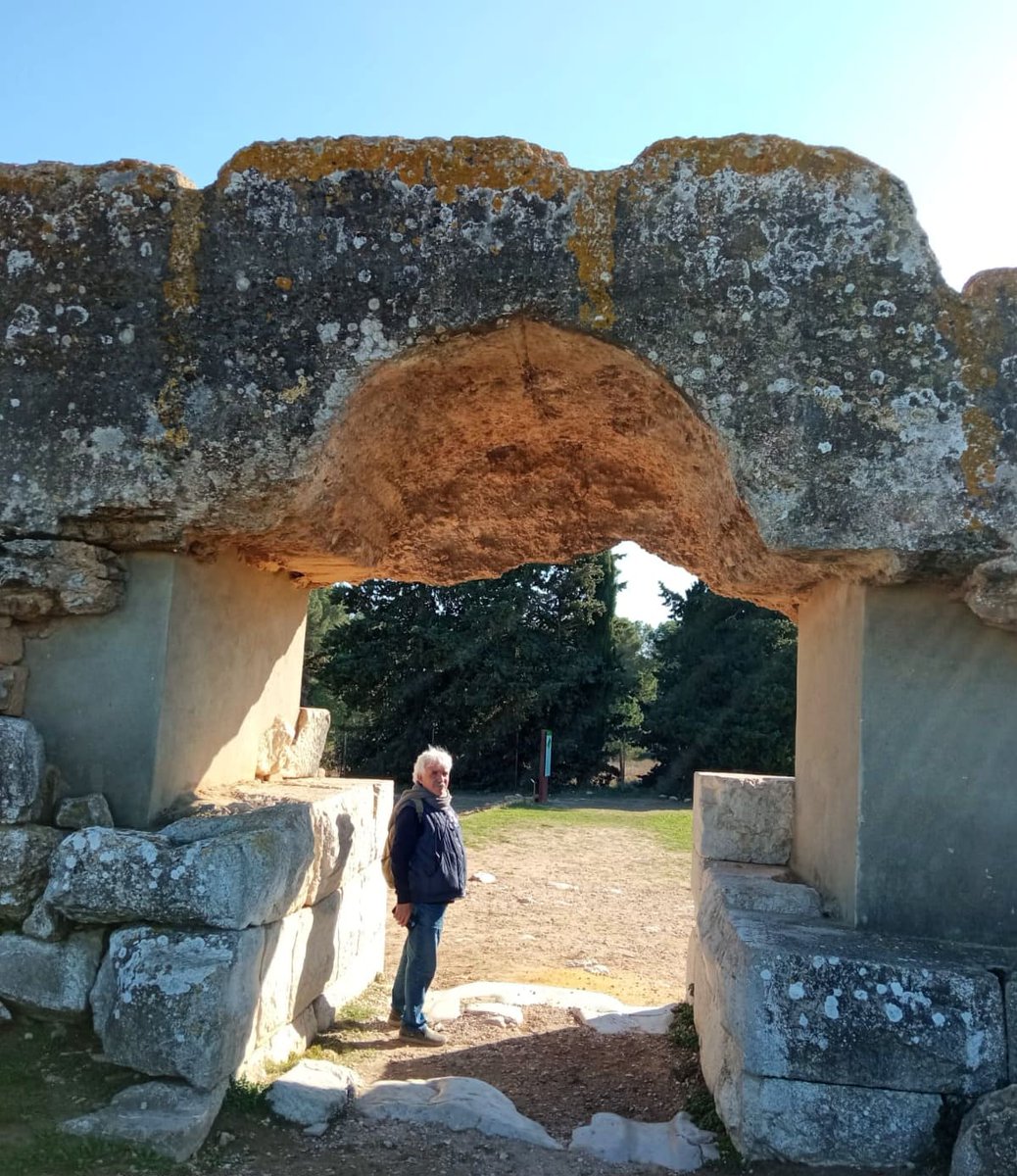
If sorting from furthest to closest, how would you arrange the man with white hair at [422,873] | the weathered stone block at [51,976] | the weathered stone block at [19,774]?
1. the man with white hair at [422,873]
2. the weathered stone block at [19,774]
3. the weathered stone block at [51,976]

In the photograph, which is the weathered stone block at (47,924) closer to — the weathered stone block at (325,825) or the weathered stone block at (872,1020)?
the weathered stone block at (325,825)

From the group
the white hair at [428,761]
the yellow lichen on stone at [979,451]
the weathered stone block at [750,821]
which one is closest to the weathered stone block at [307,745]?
the white hair at [428,761]

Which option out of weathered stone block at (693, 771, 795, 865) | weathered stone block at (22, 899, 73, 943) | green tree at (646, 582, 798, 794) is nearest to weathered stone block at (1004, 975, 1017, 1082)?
weathered stone block at (693, 771, 795, 865)

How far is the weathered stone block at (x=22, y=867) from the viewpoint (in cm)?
365

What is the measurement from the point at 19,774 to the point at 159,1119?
1317mm

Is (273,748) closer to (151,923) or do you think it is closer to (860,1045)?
(151,923)

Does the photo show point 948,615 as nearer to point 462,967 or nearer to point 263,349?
point 263,349

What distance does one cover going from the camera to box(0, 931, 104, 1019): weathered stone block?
11.8 ft

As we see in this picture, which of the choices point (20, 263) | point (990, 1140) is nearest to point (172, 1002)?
point (990, 1140)

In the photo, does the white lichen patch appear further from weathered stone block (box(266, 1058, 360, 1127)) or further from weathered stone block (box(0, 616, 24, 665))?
weathered stone block (box(266, 1058, 360, 1127))

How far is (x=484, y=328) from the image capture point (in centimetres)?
380

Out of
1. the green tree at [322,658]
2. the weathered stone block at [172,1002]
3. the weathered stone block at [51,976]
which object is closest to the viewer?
the weathered stone block at [172,1002]

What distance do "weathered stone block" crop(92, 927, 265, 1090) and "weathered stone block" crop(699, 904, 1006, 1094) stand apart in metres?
1.72

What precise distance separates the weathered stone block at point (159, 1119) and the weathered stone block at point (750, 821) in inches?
106
